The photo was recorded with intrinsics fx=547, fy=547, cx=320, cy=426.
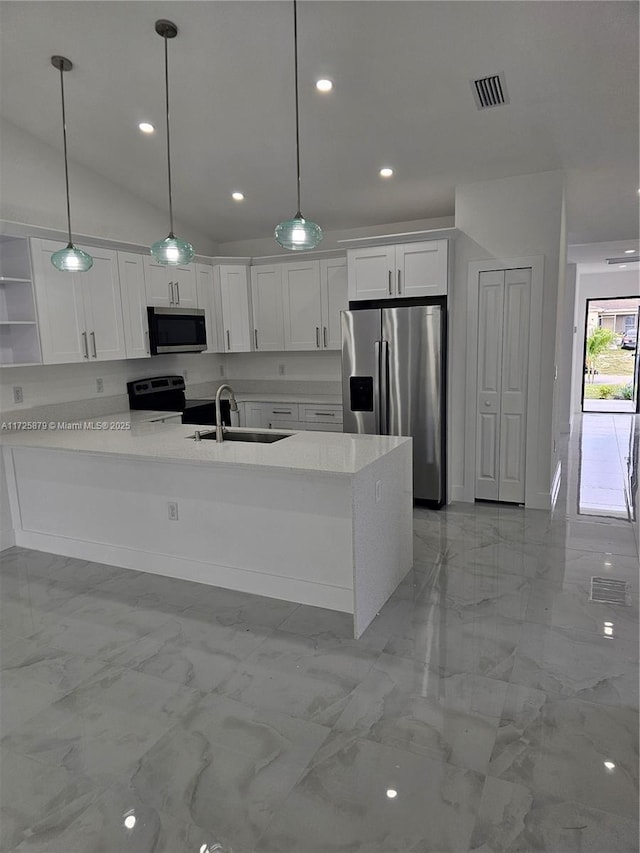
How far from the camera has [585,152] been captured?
4133 mm

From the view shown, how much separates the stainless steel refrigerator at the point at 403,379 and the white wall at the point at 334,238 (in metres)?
0.95

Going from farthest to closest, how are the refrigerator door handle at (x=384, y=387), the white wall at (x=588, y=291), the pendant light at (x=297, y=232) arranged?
the white wall at (x=588, y=291) → the refrigerator door handle at (x=384, y=387) → the pendant light at (x=297, y=232)

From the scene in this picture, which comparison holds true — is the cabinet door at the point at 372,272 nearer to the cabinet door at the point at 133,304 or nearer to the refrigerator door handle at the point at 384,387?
the refrigerator door handle at the point at 384,387

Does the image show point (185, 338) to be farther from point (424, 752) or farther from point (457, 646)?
point (424, 752)

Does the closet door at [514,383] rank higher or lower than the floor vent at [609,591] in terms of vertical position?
higher

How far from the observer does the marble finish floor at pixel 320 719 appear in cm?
173

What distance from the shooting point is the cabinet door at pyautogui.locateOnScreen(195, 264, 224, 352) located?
5.73 metres

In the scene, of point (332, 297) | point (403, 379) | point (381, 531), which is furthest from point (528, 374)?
point (381, 531)

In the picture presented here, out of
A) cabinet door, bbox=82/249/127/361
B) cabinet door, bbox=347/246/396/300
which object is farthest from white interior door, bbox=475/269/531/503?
cabinet door, bbox=82/249/127/361

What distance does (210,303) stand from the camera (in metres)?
5.89

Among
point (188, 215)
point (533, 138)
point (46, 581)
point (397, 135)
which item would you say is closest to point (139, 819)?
point (46, 581)

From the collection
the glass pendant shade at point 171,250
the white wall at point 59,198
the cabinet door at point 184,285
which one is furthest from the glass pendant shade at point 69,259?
the cabinet door at point 184,285

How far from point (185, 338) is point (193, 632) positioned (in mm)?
3209

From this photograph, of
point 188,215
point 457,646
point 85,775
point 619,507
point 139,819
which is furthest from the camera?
point 188,215
